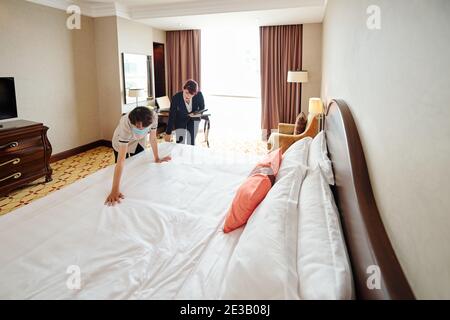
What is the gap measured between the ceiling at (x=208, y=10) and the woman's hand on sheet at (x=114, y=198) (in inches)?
148

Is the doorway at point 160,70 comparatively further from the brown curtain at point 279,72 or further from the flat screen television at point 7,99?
the flat screen television at point 7,99

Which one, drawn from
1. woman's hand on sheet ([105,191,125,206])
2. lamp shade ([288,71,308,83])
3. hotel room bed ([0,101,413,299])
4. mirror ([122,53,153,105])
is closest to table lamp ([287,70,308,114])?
lamp shade ([288,71,308,83])

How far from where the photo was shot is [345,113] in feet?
5.18

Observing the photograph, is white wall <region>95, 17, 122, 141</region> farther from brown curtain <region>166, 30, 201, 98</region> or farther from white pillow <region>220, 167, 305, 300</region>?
white pillow <region>220, 167, 305, 300</region>

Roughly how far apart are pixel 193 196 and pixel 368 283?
1.37 m

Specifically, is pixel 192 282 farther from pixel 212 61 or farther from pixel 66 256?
pixel 212 61

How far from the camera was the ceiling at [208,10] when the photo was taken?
438cm

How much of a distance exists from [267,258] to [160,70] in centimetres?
631

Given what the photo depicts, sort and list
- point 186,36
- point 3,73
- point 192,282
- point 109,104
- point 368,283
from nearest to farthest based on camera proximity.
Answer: point 368,283 → point 192,282 → point 3,73 → point 109,104 → point 186,36

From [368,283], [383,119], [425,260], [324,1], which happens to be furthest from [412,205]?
[324,1]

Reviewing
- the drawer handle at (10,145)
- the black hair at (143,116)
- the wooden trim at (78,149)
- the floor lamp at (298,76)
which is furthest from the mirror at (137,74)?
the black hair at (143,116)

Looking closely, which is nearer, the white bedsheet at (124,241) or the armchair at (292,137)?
the white bedsheet at (124,241)

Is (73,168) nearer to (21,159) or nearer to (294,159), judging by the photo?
(21,159)
